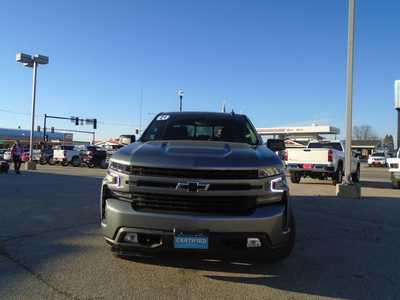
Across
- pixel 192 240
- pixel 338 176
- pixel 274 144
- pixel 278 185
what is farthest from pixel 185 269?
pixel 338 176

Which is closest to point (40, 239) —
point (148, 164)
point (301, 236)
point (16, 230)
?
point (16, 230)

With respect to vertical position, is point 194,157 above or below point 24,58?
below

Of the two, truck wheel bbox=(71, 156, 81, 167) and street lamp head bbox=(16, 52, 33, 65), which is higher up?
street lamp head bbox=(16, 52, 33, 65)

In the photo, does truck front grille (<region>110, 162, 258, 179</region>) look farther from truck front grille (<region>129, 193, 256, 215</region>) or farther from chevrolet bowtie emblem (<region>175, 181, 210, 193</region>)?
truck front grille (<region>129, 193, 256, 215</region>)

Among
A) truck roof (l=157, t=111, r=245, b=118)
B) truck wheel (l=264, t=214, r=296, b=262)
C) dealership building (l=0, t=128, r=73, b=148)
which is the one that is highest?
dealership building (l=0, t=128, r=73, b=148)

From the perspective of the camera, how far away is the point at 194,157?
474cm

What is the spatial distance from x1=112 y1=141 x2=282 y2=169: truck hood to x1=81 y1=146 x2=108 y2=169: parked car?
99.2 ft

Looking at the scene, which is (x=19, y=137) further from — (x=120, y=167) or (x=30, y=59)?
(x=120, y=167)

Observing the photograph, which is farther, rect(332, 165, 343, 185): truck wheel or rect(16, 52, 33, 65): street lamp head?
rect(16, 52, 33, 65): street lamp head

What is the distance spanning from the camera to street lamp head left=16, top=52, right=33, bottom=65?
102 ft

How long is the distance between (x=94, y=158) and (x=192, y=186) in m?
31.3

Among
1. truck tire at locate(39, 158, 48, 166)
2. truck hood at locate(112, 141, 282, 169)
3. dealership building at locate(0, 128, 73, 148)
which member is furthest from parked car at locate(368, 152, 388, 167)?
dealership building at locate(0, 128, 73, 148)

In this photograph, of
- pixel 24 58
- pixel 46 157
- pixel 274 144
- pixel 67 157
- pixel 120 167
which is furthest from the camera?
pixel 46 157

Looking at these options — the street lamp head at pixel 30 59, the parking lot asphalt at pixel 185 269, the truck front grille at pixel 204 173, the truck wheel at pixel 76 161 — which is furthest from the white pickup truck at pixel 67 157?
the truck front grille at pixel 204 173
